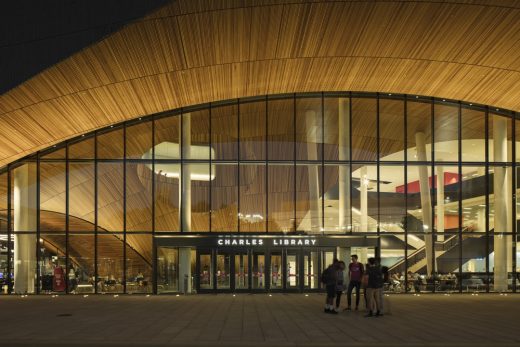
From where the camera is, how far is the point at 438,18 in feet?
68.9

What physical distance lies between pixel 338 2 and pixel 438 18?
331 cm

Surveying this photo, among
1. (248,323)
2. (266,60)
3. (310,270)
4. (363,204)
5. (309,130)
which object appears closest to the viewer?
(248,323)

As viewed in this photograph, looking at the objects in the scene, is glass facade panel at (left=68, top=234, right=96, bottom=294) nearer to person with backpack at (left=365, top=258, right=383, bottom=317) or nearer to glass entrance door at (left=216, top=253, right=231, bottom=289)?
glass entrance door at (left=216, top=253, right=231, bottom=289)

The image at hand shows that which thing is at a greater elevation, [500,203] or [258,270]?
[500,203]

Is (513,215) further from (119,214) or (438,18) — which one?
(119,214)

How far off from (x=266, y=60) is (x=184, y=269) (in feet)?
31.5

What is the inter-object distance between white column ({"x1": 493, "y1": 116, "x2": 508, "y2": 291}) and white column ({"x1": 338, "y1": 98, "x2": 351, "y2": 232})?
6.41 m

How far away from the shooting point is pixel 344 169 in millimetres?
28391

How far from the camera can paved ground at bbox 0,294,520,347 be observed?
1312 cm

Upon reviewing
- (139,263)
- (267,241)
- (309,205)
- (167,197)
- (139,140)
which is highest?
(139,140)

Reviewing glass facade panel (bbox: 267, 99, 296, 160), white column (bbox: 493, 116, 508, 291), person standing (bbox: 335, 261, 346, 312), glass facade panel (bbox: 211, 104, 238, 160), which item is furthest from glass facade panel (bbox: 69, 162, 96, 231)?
white column (bbox: 493, 116, 508, 291)

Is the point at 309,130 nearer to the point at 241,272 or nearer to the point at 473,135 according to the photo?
the point at 241,272

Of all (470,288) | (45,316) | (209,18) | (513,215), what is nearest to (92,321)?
(45,316)

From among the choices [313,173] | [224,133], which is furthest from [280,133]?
[224,133]
